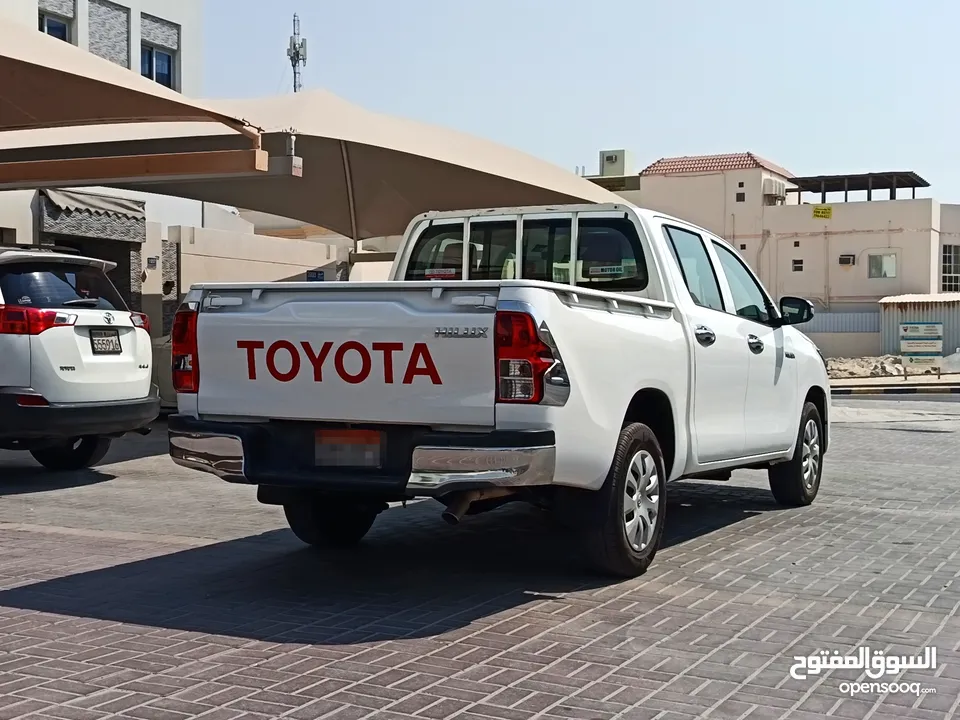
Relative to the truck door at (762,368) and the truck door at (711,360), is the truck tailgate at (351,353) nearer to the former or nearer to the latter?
the truck door at (711,360)

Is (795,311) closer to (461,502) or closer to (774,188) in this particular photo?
(461,502)

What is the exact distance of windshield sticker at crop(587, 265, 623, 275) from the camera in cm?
730

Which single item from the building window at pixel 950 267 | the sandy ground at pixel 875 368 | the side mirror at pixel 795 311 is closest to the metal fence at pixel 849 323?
the sandy ground at pixel 875 368

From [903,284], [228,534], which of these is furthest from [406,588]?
[903,284]

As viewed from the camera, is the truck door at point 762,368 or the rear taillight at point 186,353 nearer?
the rear taillight at point 186,353

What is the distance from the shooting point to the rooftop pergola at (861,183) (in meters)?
50.9

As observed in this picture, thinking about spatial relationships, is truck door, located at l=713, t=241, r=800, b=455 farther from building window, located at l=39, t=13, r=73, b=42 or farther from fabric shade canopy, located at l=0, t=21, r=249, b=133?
building window, located at l=39, t=13, r=73, b=42

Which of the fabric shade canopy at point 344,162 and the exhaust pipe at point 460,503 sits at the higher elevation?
the fabric shade canopy at point 344,162

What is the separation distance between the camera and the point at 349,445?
5844mm

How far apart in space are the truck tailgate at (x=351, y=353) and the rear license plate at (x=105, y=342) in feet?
13.7

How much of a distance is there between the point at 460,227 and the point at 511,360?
2596 mm

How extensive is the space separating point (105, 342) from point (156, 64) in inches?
692

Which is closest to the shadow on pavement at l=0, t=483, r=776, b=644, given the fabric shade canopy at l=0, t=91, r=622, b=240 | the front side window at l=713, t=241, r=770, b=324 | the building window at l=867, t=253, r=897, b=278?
the front side window at l=713, t=241, r=770, b=324

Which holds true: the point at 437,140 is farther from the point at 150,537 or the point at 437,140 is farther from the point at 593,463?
the point at 593,463
